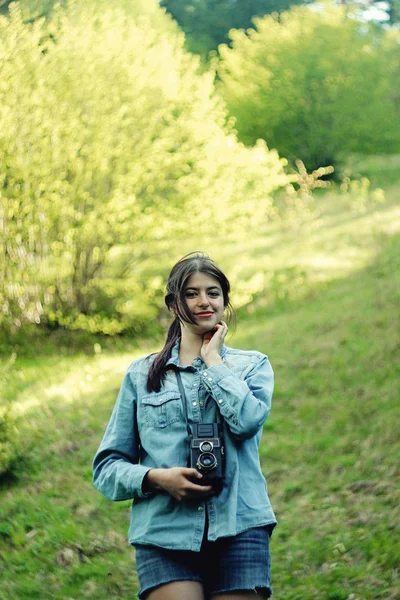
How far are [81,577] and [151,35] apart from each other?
9.32 m

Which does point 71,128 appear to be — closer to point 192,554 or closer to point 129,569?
point 129,569

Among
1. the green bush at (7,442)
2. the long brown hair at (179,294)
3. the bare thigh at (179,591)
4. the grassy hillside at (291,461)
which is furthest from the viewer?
the green bush at (7,442)

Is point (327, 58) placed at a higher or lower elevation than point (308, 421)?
higher

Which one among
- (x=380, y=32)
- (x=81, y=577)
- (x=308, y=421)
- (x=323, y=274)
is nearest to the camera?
(x=81, y=577)

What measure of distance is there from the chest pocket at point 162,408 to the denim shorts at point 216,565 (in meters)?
0.41

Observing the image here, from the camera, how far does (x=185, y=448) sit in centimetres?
253

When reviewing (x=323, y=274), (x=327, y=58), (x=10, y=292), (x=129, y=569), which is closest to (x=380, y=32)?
(x=327, y=58)

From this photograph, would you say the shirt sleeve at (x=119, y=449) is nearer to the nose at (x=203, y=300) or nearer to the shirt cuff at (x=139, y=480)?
the shirt cuff at (x=139, y=480)

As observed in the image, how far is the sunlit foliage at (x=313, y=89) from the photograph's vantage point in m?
30.8

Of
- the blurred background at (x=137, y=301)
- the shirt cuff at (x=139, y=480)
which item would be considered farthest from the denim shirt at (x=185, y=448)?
the blurred background at (x=137, y=301)

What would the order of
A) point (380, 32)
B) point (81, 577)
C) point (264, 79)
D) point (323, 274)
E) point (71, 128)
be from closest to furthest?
point (81, 577)
point (71, 128)
point (323, 274)
point (264, 79)
point (380, 32)

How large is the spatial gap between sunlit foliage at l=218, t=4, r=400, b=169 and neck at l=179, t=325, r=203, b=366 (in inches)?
1131

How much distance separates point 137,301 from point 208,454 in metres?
9.78

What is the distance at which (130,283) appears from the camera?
1195cm
